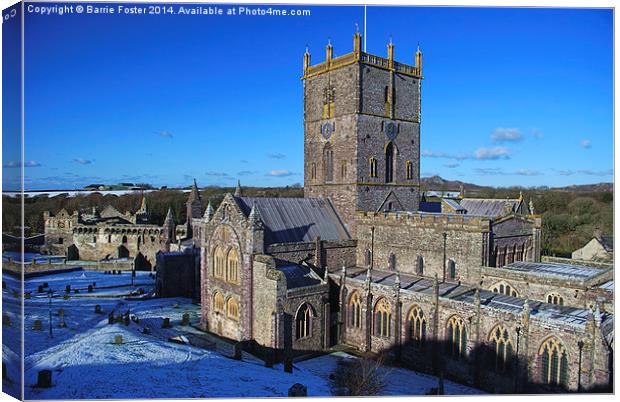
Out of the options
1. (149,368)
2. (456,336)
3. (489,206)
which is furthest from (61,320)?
(489,206)

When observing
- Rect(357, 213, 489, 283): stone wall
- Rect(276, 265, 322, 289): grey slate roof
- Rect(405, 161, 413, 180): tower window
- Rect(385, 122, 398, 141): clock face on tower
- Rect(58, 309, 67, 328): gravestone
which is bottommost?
Rect(58, 309, 67, 328): gravestone

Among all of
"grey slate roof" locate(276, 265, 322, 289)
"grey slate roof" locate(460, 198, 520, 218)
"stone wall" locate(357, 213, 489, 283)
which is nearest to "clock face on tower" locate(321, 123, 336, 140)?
"stone wall" locate(357, 213, 489, 283)

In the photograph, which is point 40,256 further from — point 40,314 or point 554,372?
point 554,372

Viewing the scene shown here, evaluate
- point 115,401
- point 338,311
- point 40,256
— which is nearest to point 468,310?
point 338,311

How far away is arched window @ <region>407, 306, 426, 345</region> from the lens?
25.4 m

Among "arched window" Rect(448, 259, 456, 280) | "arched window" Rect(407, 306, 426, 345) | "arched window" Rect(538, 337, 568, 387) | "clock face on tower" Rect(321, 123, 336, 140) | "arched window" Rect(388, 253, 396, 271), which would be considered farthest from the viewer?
"clock face on tower" Rect(321, 123, 336, 140)

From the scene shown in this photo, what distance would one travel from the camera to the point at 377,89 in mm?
34000

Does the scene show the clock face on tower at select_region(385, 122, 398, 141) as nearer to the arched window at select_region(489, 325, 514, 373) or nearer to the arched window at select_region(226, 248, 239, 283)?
the arched window at select_region(226, 248, 239, 283)

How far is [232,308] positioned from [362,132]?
14416 mm

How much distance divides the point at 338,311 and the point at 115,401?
15.3 metres

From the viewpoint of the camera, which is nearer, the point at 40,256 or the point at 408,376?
the point at 408,376

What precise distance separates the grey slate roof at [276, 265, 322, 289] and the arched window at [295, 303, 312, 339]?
1286 millimetres

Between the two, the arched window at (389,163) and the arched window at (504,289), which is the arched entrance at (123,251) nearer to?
the arched window at (389,163)

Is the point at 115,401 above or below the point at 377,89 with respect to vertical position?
below
